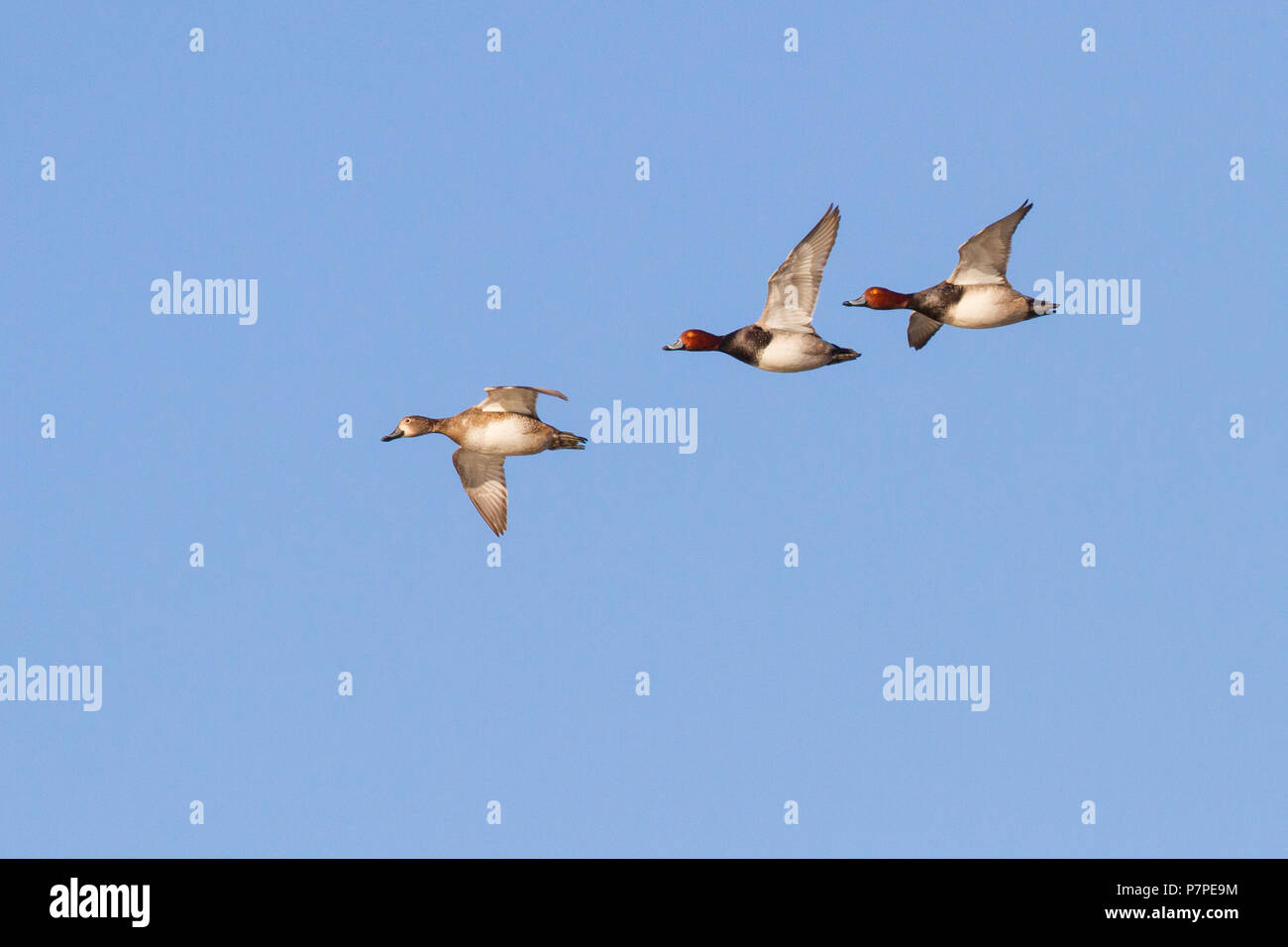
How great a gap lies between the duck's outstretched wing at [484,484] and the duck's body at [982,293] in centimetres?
788

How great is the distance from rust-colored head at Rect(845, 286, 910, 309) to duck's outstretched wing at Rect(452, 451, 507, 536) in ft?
23.2

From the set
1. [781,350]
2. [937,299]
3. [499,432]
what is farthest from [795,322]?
[499,432]

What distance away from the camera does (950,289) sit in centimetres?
3597

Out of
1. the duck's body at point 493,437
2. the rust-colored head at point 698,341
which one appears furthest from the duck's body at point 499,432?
the rust-colored head at point 698,341

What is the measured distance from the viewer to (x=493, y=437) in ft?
120

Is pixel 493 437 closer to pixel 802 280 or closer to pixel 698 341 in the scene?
pixel 698 341

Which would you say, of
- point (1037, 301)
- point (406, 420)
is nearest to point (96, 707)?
point (406, 420)

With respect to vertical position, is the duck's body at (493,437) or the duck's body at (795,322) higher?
the duck's body at (795,322)

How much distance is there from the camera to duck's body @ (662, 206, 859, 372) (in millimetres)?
35094

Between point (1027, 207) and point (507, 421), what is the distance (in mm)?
9605

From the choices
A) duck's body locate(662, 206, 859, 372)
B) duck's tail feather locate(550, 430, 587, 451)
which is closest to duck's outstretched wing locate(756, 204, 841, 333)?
duck's body locate(662, 206, 859, 372)

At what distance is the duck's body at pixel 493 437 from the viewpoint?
3628 centimetres

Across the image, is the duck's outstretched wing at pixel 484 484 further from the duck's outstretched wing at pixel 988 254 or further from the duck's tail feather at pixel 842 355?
Result: the duck's outstretched wing at pixel 988 254

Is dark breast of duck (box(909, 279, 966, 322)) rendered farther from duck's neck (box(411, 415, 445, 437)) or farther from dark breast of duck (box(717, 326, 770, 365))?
duck's neck (box(411, 415, 445, 437))
